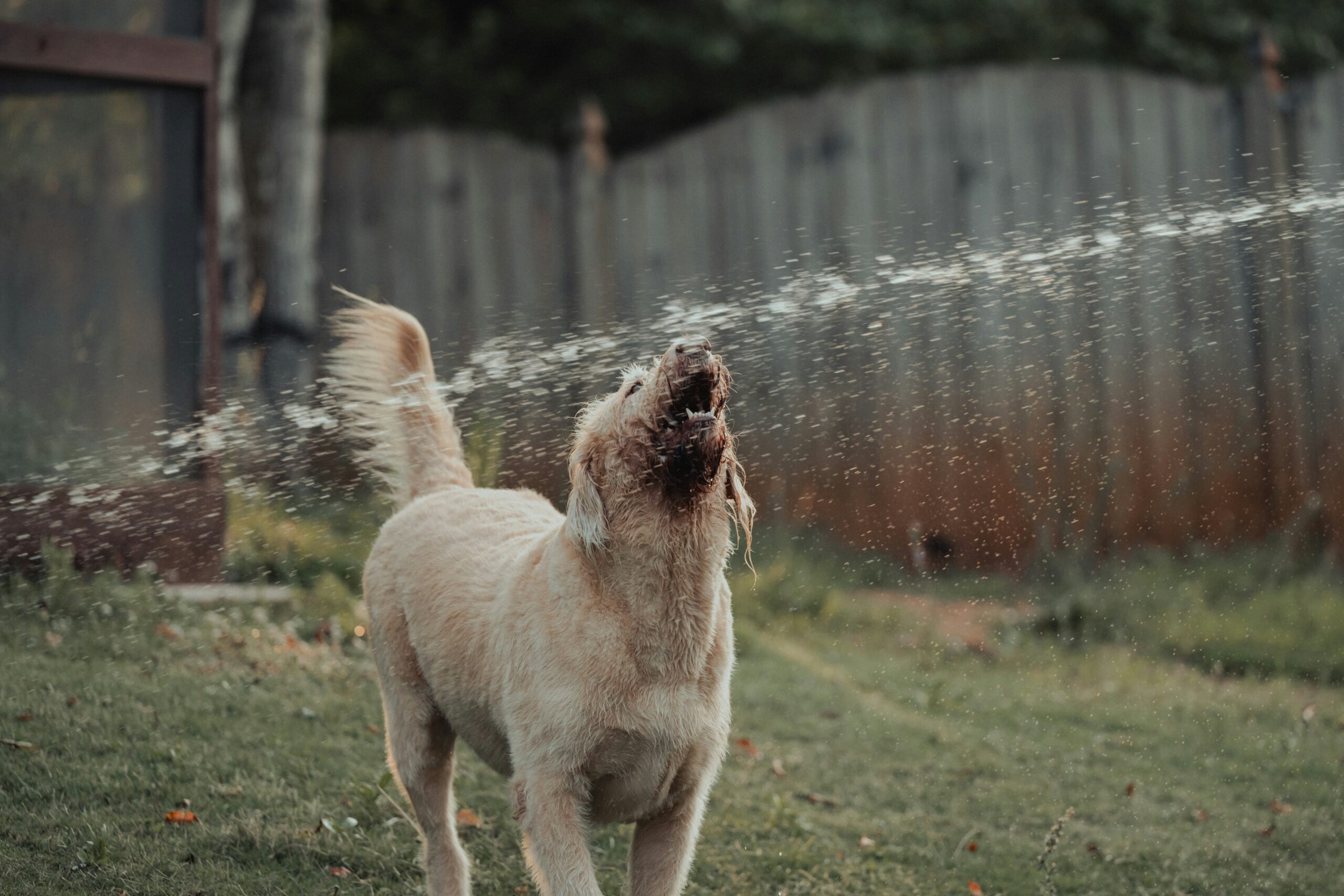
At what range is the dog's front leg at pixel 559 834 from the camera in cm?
297

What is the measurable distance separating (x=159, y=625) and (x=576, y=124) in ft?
14.8

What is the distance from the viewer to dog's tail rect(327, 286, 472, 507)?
4.13 meters

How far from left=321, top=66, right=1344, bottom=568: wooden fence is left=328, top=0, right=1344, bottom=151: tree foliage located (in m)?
4.36

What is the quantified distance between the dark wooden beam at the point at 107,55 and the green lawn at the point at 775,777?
8.41 ft

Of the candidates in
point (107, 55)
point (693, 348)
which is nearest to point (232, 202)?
point (107, 55)

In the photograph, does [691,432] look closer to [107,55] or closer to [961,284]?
[107,55]

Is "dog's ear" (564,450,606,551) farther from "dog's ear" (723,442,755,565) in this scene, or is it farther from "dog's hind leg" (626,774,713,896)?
"dog's hind leg" (626,774,713,896)

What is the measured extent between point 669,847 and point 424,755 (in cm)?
90

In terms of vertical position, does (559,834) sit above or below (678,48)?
below

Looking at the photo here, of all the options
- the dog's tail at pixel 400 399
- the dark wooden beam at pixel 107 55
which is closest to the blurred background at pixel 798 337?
the dark wooden beam at pixel 107 55

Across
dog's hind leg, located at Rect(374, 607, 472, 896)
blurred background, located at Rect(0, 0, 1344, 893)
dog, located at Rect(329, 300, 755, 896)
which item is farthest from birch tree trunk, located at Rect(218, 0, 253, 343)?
dog, located at Rect(329, 300, 755, 896)

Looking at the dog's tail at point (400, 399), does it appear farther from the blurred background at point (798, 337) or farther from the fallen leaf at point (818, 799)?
the fallen leaf at point (818, 799)

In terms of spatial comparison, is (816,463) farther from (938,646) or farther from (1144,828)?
Result: (1144,828)

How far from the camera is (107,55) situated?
5961 millimetres
